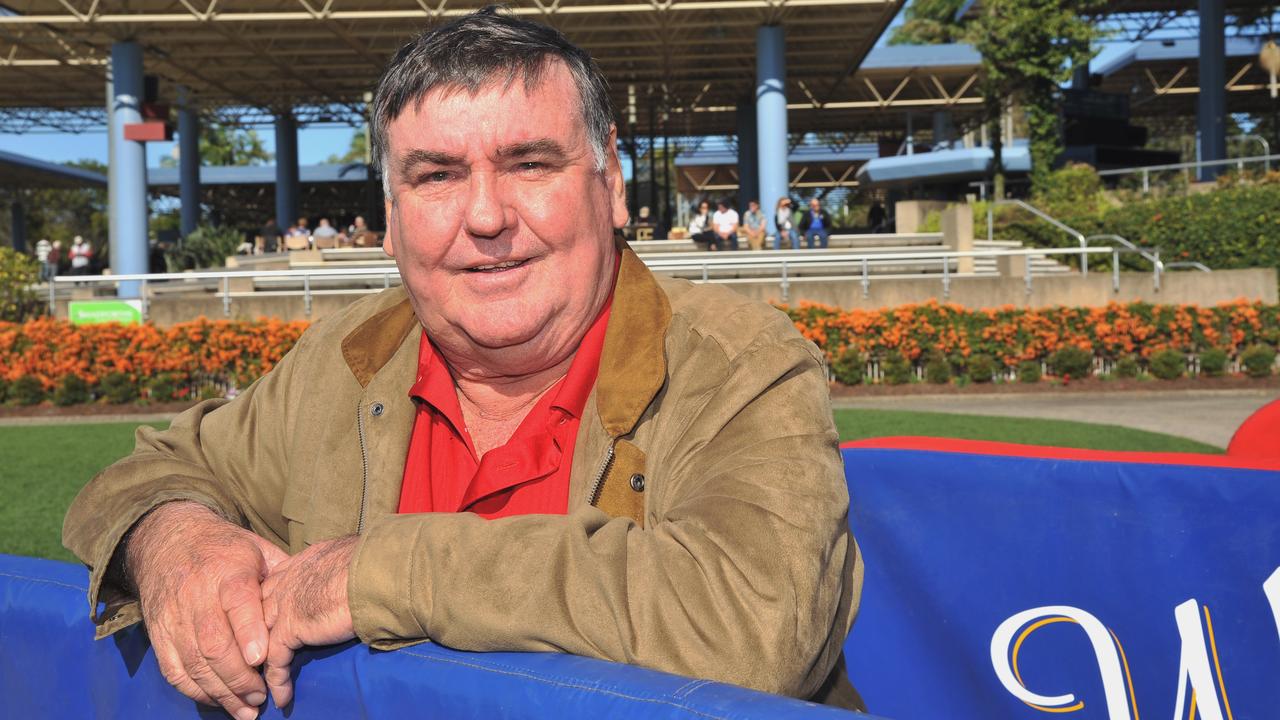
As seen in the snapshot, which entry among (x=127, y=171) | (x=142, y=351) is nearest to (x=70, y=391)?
(x=142, y=351)

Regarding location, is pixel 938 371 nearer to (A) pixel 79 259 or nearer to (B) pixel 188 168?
(A) pixel 79 259

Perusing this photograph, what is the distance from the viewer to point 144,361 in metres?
17.5

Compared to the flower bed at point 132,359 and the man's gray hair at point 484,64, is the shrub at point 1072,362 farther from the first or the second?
the man's gray hair at point 484,64

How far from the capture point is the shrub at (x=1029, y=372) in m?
17.8

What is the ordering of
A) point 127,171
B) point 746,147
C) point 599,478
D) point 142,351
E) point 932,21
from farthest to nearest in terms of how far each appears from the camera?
point 932,21
point 746,147
point 127,171
point 142,351
point 599,478

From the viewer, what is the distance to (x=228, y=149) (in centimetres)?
7550

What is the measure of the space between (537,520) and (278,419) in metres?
1.04

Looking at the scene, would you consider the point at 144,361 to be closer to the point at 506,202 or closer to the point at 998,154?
the point at 506,202

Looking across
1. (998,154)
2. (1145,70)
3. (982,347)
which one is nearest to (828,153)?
(1145,70)

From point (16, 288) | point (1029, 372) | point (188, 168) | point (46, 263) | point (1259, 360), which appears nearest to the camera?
point (1259, 360)

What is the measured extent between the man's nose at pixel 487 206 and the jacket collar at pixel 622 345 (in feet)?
1.07

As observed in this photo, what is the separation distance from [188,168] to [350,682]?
41.3 metres

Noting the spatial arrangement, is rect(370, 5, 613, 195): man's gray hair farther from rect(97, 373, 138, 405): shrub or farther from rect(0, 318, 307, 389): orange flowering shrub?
rect(97, 373, 138, 405): shrub

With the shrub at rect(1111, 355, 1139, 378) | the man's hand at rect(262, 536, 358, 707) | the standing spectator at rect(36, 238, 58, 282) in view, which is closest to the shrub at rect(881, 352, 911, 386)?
the shrub at rect(1111, 355, 1139, 378)
